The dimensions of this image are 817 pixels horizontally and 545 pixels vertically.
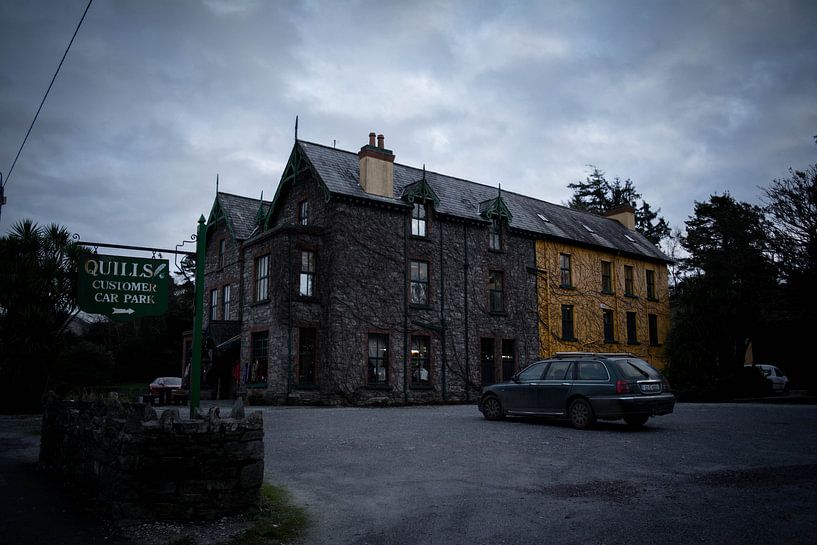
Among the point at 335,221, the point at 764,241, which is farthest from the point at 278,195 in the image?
the point at 764,241

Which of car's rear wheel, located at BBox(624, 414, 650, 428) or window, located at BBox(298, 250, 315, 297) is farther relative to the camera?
window, located at BBox(298, 250, 315, 297)

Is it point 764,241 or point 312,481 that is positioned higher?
point 764,241

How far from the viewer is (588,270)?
31.5 m

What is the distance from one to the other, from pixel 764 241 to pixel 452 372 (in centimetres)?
1459

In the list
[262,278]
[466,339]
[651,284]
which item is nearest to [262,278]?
[262,278]

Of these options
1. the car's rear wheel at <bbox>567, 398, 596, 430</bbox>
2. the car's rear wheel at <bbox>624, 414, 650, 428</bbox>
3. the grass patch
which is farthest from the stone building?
the grass patch

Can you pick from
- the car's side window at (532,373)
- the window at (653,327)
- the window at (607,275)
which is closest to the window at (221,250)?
the car's side window at (532,373)

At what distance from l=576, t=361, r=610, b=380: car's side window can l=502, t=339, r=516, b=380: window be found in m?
13.1

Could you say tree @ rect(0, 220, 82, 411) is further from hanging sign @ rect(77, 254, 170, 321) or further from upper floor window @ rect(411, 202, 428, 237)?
upper floor window @ rect(411, 202, 428, 237)

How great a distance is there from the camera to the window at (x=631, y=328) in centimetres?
3309

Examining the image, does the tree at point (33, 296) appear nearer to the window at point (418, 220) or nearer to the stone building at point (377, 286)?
the stone building at point (377, 286)

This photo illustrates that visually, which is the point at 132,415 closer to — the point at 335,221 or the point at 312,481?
the point at 312,481

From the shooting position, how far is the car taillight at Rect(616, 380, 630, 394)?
13109 millimetres

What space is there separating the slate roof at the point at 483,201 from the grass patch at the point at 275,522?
1631 centimetres
